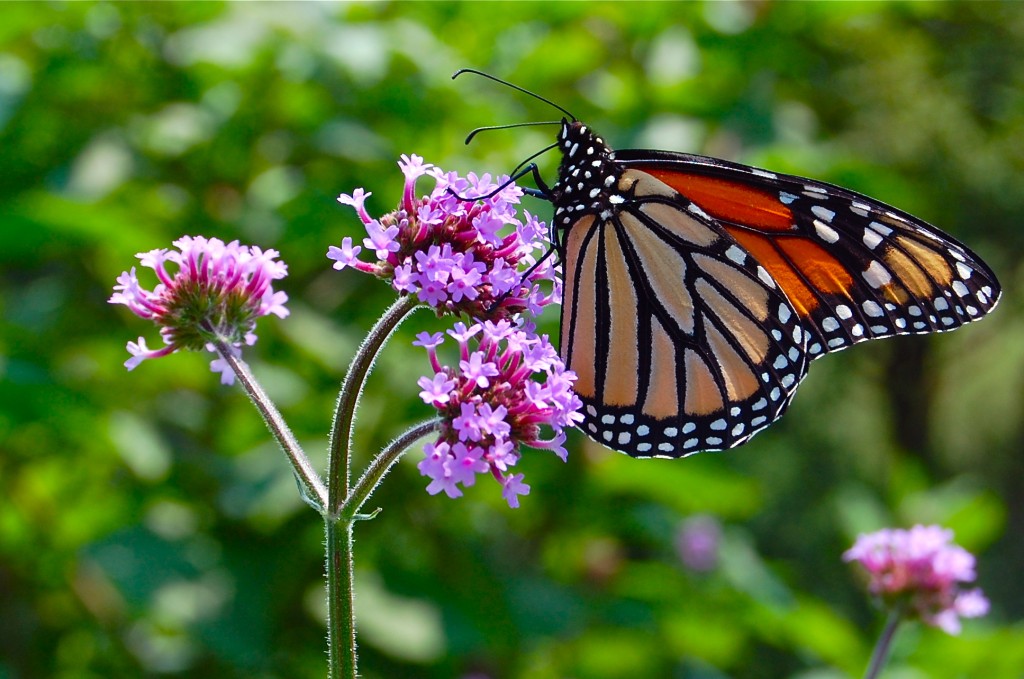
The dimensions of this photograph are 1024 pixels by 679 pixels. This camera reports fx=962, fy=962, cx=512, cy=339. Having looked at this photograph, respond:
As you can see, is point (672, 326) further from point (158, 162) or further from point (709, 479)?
point (158, 162)

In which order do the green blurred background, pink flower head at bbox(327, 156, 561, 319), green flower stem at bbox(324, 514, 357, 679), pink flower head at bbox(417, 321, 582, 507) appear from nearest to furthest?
green flower stem at bbox(324, 514, 357, 679), pink flower head at bbox(417, 321, 582, 507), pink flower head at bbox(327, 156, 561, 319), the green blurred background

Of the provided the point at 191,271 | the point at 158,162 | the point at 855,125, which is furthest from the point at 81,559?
the point at 855,125

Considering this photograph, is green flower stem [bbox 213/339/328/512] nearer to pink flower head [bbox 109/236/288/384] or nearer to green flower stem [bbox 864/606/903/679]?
pink flower head [bbox 109/236/288/384]

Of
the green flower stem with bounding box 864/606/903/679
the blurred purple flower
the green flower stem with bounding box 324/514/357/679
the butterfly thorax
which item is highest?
the blurred purple flower

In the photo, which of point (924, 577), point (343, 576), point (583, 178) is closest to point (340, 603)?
point (343, 576)

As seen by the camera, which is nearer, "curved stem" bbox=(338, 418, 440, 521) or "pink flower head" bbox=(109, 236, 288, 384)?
"curved stem" bbox=(338, 418, 440, 521)

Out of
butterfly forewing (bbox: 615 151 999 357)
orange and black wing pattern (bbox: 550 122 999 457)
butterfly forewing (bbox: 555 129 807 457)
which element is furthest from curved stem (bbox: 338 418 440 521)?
butterfly forewing (bbox: 615 151 999 357)

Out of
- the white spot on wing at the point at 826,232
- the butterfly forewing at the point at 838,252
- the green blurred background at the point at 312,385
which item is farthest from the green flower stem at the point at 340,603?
the green blurred background at the point at 312,385

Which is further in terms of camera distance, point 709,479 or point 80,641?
point 709,479

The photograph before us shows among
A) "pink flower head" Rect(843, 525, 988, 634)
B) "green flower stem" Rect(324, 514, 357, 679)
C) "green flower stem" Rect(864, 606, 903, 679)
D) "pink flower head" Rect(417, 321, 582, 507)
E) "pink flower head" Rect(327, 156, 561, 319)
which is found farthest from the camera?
"pink flower head" Rect(843, 525, 988, 634)
